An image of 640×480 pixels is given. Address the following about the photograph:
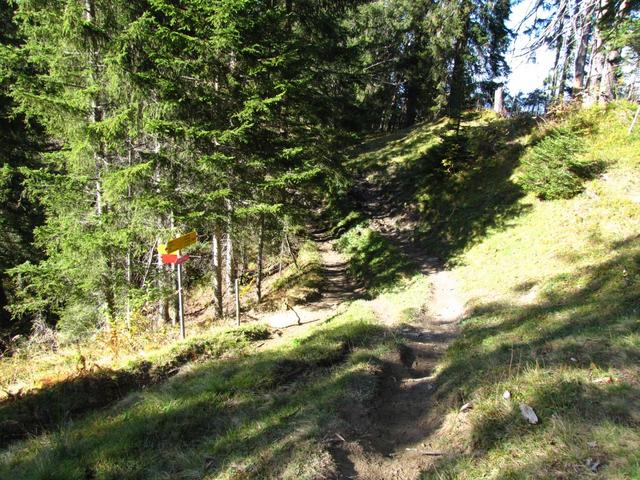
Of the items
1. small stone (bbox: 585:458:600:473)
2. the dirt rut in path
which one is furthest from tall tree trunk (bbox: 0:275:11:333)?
small stone (bbox: 585:458:600:473)

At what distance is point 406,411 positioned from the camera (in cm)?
542

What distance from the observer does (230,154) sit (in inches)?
417

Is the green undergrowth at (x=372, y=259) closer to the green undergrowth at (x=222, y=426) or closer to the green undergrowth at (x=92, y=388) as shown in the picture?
the green undergrowth at (x=222, y=426)

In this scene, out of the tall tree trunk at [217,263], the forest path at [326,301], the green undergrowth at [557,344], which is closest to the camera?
the green undergrowth at [557,344]

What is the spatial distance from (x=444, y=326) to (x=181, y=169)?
7964 mm

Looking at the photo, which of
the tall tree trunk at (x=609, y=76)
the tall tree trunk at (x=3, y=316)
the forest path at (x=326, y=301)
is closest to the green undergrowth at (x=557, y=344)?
the tall tree trunk at (x=609, y=76)

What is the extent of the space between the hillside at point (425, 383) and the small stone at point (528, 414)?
8cm

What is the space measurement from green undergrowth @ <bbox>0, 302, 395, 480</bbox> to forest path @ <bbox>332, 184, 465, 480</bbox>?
253 mm

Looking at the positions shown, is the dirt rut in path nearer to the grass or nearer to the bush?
the grass

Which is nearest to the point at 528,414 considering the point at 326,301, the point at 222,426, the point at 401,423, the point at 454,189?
the point at 401,423

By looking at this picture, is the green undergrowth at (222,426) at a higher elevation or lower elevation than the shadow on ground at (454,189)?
lower

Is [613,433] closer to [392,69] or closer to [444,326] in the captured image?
[444,326]

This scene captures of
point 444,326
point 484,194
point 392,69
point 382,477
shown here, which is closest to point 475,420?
point 382,477

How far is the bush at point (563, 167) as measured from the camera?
12633mm
